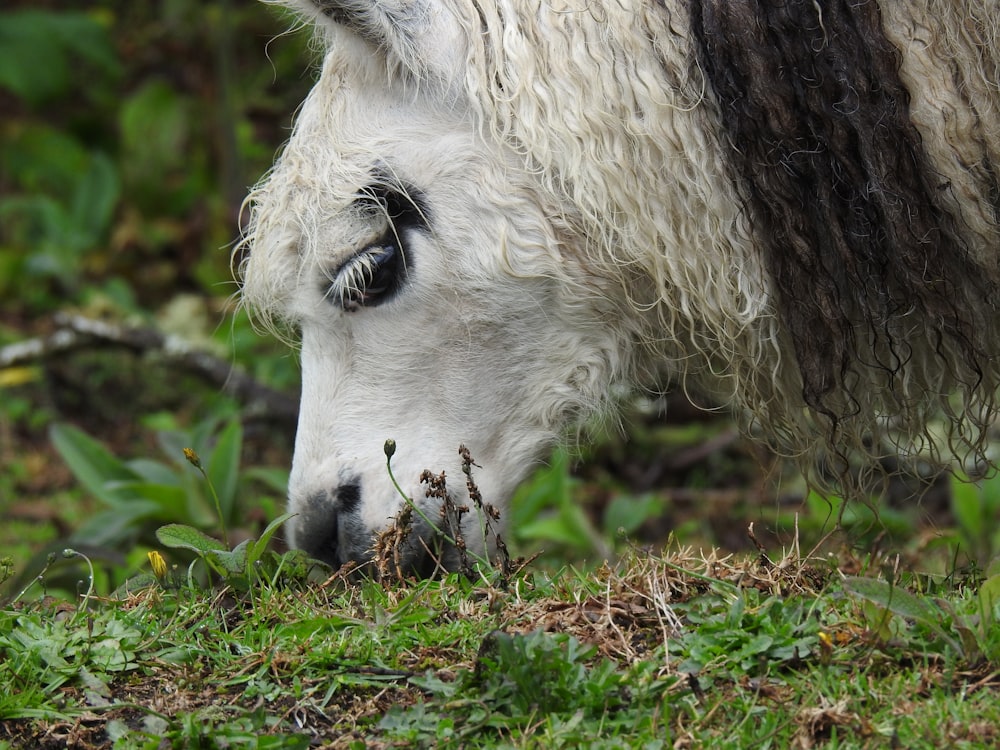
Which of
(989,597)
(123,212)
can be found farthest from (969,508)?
(123,212)

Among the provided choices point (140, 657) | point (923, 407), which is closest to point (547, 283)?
point (923, 407)

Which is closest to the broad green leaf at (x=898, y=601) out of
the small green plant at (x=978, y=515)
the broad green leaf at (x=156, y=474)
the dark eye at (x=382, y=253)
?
the dark eye at (x=382, y=253)

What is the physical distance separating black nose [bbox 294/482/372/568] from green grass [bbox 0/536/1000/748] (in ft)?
1.27

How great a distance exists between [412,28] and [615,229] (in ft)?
2.65

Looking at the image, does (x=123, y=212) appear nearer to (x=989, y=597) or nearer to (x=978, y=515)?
(x=978, y=515)

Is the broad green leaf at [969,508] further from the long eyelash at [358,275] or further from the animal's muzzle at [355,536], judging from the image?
the long eyelash at [358,275]

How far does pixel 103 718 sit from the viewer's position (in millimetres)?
2547

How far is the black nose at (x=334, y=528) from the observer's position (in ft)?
11.0

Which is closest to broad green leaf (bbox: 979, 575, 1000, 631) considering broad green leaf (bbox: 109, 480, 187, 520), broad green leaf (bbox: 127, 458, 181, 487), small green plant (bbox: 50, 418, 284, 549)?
small green plant (bbox: 50, 418, 284, 549)

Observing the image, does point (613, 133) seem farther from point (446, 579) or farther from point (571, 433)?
point (446, 579)

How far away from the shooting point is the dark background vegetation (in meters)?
5.39

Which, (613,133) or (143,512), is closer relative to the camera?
(613,133)

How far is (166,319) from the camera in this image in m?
8.02

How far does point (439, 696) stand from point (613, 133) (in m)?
1.51
